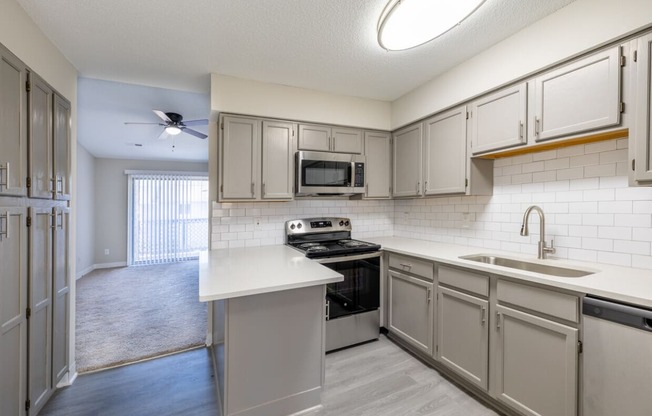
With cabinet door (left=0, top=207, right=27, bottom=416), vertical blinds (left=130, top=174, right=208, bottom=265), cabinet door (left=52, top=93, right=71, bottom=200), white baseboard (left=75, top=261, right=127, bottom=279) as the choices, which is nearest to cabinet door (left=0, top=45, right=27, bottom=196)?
cabinet door (left=0, top=207, right=27, bottom=416)

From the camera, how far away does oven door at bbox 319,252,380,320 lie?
2549mm

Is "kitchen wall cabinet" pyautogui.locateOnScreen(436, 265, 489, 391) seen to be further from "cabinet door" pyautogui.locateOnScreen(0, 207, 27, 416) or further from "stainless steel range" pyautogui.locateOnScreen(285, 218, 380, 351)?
"cabinet door" pyautogui.locateOnScreen(0, 207, 27, 416)

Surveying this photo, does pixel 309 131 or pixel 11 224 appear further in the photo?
pixel 309 131

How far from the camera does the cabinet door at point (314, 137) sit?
110 inches

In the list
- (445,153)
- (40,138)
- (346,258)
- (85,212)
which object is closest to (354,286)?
(346,258)

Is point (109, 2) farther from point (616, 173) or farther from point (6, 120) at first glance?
point (616, 173)

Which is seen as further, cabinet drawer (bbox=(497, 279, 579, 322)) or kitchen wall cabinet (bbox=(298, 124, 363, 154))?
kitchen wall cabinet (bbox=(298, 124, 363, 154))

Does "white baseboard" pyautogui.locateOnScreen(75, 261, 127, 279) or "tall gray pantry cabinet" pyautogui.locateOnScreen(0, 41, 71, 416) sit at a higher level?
"tall gray pantry cabinet" pyautogui.locateOnScreen(0, 41, 71, 416)

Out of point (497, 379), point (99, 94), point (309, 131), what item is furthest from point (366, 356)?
point (99, 94)

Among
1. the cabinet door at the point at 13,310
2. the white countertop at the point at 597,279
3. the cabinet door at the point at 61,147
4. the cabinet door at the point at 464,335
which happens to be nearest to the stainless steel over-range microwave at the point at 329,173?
the white countertop at the point at 597,279

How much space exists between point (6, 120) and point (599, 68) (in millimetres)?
3136

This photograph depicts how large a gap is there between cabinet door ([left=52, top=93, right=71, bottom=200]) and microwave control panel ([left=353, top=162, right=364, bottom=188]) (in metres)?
2.39

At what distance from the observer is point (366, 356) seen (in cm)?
250

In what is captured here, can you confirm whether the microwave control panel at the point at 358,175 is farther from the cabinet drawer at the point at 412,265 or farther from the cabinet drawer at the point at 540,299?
the cabinet drawer at the point at 540,299
